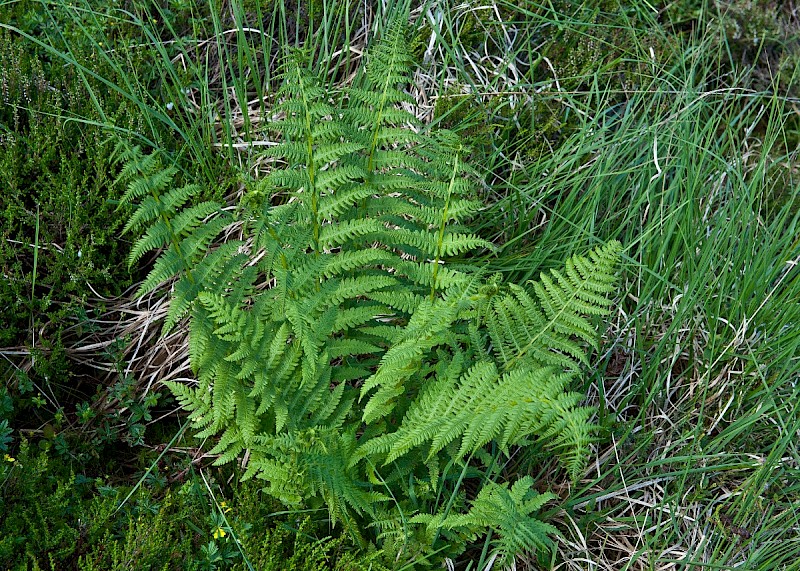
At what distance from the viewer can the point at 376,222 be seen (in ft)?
9.05

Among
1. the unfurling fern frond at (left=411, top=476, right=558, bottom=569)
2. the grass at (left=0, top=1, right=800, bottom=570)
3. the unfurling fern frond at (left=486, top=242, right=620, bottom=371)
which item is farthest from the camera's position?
the grass at (left=0, top=1, right=800, bottom=570)

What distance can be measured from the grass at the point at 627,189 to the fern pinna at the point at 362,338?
322 millimetres

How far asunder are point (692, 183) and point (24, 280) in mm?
2812

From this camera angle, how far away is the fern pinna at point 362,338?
2.52m

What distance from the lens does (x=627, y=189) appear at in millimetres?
3459

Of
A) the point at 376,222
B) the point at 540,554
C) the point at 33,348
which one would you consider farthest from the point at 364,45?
the point at 540,554

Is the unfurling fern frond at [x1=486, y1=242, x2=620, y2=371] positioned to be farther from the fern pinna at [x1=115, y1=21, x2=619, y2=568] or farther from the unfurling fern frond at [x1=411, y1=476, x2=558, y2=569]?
the unfurling fern frond at [x1=411, y1=476, x2=558, y2=569]

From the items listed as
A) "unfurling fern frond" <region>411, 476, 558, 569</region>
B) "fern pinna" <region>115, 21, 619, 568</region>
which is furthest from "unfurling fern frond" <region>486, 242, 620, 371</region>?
"unfurling fern frond" <region>411, 476, 558, 569</region>

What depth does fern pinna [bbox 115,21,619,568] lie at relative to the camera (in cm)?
252

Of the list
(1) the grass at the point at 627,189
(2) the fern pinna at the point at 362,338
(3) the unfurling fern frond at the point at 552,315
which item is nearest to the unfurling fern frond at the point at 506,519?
(2) the fern pinna at the point at 362,338

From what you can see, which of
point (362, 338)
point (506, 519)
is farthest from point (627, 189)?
point (506, 519)

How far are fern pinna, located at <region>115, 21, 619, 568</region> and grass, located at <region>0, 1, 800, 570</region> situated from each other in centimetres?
32

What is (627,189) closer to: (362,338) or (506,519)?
(362,338)

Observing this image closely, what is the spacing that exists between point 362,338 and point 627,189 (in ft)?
4.66
